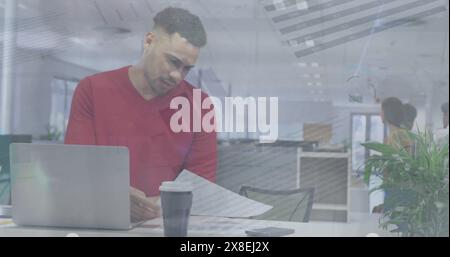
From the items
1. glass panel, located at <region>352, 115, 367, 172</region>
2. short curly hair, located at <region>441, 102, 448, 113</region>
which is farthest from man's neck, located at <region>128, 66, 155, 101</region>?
short curly hair, located at <region>441, 102, 448, 113</region>

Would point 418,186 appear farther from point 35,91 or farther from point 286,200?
point 35,91

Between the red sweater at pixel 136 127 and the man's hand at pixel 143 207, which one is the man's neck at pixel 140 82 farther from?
the man's hand at pixel 143 207

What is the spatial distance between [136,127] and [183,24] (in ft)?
1.36

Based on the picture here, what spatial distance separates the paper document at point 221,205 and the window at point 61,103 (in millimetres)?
584

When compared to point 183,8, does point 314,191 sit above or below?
below

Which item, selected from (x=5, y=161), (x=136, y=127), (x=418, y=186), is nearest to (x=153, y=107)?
(x=136, y=127)

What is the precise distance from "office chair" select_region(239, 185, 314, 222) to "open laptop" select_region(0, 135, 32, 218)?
81 cm

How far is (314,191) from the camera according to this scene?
73.0 inches

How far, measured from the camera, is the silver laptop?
1.49 meters

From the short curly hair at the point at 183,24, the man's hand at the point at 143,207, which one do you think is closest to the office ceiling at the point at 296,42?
→ the short curly hair at the point at 183,24

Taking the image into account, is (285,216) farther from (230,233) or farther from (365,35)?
(365,35)

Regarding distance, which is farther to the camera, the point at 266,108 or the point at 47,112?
the point at 47,112
